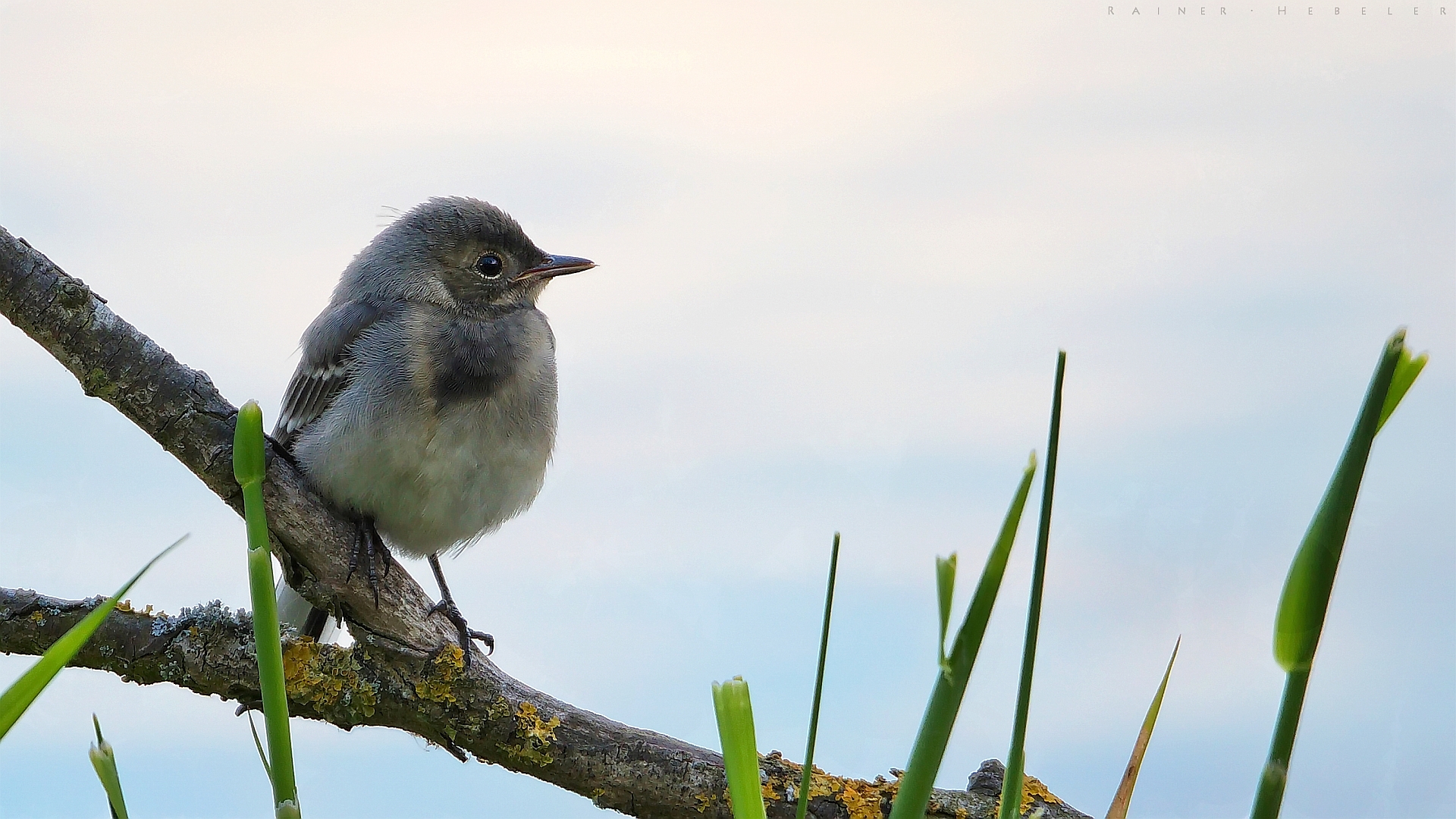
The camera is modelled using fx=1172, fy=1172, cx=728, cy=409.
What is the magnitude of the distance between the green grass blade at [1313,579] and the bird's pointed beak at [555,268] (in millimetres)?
2812

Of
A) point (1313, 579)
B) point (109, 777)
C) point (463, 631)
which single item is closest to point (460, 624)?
point (463, 631)

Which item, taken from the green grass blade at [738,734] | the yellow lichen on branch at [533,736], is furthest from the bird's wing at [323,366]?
the green grass blade at [738,734]

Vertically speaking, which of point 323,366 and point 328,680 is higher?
point 323,366

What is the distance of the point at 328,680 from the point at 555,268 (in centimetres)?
137

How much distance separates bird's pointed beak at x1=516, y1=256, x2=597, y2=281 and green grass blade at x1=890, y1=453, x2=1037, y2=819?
2.70 metres

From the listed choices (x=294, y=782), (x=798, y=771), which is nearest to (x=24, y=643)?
(x=798, y=771)

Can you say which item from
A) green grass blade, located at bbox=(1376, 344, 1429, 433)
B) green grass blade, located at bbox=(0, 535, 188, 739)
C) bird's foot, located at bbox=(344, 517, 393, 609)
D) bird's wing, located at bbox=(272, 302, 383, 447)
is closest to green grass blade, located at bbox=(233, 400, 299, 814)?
green grass blade, located at bbox=(0, 535, 188, 739)

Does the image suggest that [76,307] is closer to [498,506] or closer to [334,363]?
[334,363]

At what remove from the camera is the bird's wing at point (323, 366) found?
2.94 meters

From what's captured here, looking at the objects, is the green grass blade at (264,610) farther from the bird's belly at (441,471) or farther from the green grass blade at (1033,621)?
the bird's belly at (441,471)

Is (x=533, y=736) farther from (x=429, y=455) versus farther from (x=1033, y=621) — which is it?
(x=1033, y=621)

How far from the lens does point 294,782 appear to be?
0.97m

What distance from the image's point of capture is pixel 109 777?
1041 millimetres

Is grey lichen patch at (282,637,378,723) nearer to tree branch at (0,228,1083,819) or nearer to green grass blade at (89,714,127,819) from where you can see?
tree branch at (0,228,1083,819)
